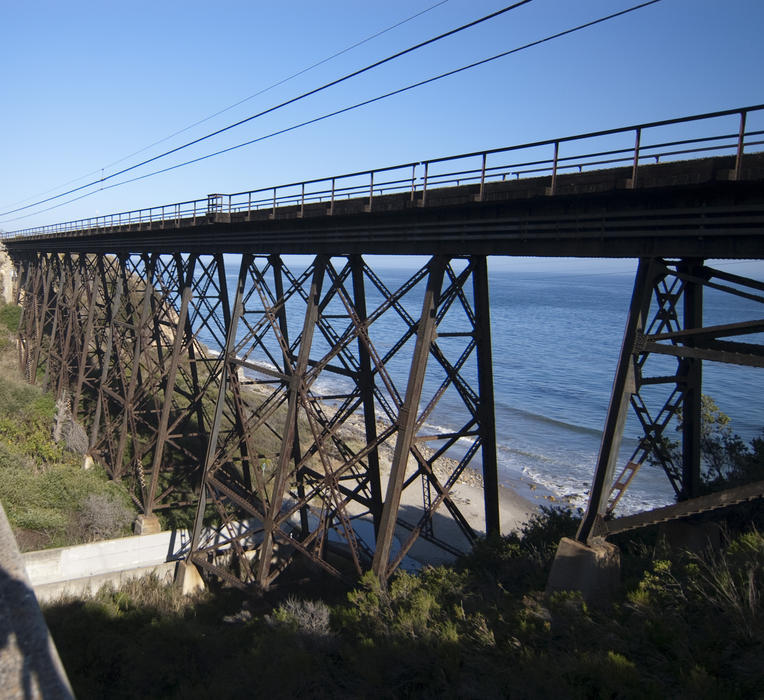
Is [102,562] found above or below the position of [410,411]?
below

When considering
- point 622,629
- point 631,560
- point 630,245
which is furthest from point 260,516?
point 630,245

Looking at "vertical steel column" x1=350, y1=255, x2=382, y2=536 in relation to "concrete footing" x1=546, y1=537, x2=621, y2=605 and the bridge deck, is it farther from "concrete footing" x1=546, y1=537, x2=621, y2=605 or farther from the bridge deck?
"concrete footing" x1=546, y1=537, x2=621, y2=605

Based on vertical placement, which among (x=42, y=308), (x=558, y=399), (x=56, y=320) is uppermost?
(x=42, y=308)

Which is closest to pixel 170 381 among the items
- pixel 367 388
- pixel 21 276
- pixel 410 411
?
pixel 367 388

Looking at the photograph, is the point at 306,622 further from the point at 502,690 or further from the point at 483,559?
the point at 502,690

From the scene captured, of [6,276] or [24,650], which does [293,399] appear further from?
[6,276]

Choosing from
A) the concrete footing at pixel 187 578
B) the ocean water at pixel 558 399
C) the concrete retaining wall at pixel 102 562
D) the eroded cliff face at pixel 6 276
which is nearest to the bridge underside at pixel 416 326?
the concrete footing at pixel 187 578

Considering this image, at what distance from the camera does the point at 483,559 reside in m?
7.07

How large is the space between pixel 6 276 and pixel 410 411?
32661 mm

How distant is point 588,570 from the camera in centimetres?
517

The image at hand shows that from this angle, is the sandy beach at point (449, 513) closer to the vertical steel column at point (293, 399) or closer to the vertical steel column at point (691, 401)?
the vertical steel column at point (293, 399)

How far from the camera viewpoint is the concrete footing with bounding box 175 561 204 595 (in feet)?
34.7

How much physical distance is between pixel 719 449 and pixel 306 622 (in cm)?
965

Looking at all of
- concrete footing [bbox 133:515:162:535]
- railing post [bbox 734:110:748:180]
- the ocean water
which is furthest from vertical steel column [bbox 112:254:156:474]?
the ocean water
